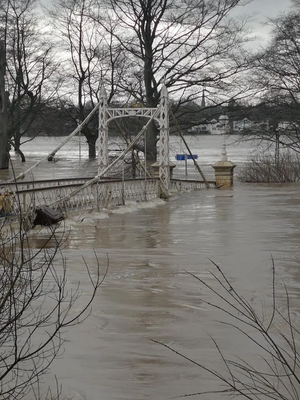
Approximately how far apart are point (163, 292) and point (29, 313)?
185cm

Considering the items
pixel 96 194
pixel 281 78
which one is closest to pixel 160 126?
pixel 96 194

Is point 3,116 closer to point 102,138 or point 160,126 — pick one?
point 102,138

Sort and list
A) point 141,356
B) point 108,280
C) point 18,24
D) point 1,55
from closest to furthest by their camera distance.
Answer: point 141,356, point 108,280, point 1,55, point 18,24

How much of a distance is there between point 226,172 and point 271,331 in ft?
86.5

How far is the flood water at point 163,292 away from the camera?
5793 millimetres

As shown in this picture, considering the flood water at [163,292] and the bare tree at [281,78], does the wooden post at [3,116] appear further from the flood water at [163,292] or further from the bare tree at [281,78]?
the flood water at [163,292]

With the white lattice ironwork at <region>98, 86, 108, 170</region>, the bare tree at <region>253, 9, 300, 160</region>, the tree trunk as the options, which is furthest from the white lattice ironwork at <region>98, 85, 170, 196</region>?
the tree trunk

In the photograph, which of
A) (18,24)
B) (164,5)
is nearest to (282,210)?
(164,5)

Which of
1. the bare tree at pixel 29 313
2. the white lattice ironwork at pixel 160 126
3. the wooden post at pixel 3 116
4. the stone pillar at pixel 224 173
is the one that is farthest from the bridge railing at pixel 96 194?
the wooden post at pixel 3 116

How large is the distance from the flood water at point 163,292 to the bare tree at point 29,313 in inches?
7.5

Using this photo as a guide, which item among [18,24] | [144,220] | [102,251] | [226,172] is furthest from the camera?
[18,24]

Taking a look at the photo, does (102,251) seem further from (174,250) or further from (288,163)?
(288,163)

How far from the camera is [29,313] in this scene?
7.71m

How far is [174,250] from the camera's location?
12609mm
